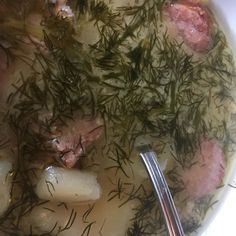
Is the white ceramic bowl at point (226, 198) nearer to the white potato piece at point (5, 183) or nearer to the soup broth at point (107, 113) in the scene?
the soup broth at point (107, 113)

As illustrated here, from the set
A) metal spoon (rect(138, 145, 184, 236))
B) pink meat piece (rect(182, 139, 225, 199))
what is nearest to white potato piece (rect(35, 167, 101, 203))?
metal spoon (rect(138, 145, 184, 236))

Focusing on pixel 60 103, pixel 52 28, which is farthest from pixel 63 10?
pixel 60 103

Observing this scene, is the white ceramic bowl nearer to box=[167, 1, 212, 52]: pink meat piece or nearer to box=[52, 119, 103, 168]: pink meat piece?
box=[167, 1, 212, 52]: pink meat piece

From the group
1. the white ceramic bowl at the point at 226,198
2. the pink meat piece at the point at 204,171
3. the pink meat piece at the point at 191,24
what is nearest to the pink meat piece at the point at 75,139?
the pink meat piece at the point at 204,171

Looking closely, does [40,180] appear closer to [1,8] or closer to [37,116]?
[37,116]

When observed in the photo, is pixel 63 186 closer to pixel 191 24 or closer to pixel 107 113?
pixel 107 113
